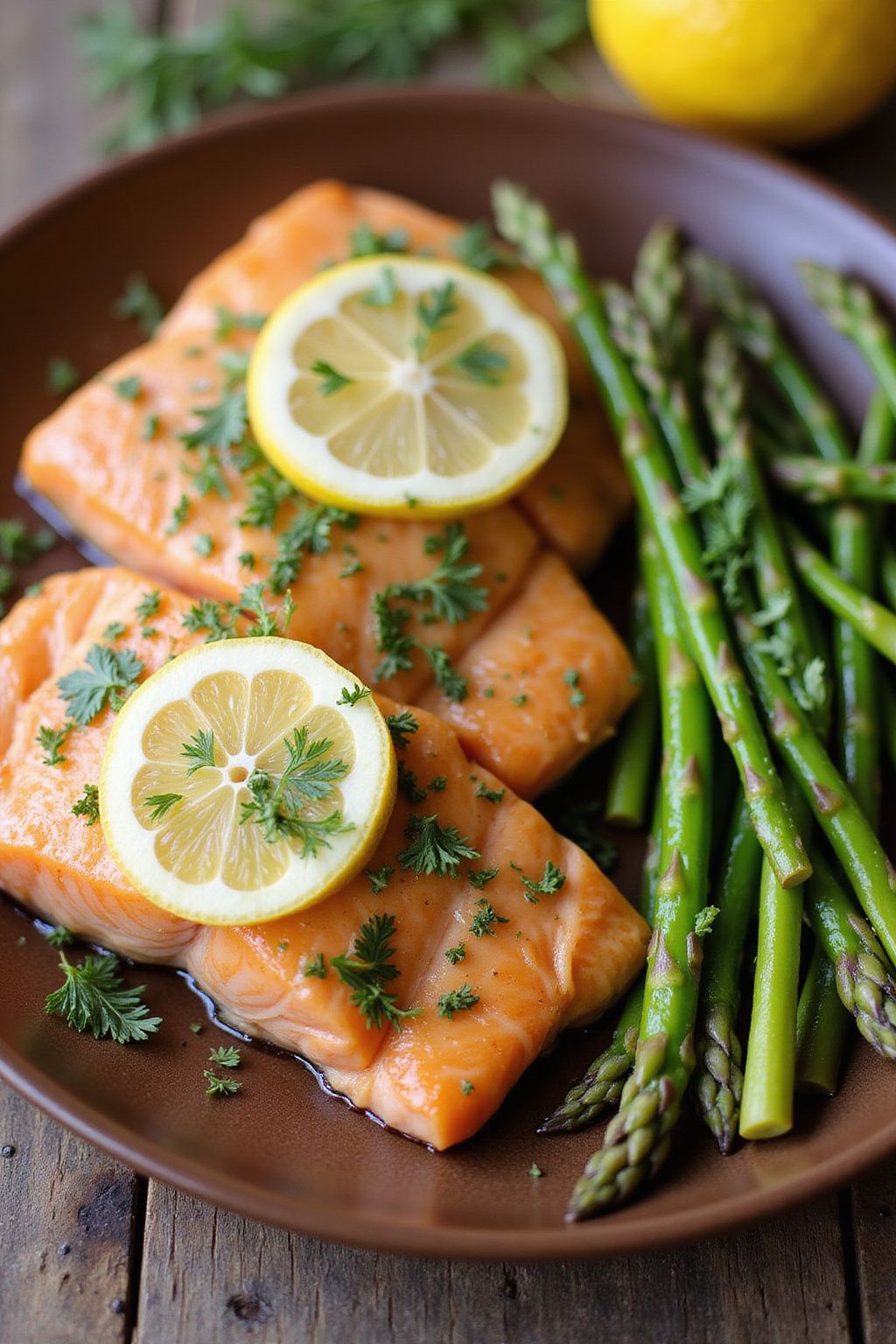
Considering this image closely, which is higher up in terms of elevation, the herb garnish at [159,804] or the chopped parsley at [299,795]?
the herb garnish at [159,804]

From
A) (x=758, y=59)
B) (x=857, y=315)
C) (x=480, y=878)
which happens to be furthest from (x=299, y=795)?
(x=758, y=59)

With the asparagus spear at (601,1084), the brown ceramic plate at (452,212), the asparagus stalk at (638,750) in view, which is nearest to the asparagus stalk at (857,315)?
the brown ceramic plate at (452,212)

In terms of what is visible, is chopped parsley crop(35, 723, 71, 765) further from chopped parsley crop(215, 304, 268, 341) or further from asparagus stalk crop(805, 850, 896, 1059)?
asparagus stalk crop(805, 850, 896, 1059)

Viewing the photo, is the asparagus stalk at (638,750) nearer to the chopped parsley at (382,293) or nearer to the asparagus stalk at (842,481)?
the asparagus stalk at (842,481)

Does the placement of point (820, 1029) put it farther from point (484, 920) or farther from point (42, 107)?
point (42, 107)

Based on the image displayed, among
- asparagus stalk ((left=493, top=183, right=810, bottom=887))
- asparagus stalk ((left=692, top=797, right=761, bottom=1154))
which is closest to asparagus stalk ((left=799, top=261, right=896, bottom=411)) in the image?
asparagus stalk ((left=493, top=183, right=810, bottom=887))
